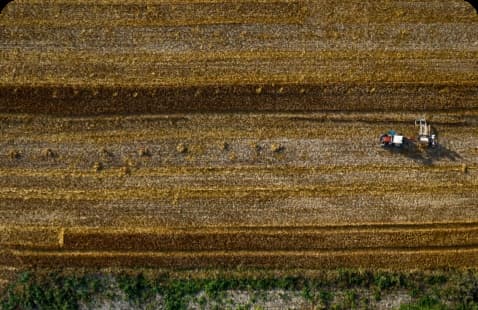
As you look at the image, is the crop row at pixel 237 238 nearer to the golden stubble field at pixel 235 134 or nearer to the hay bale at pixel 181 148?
the golden stubble field at pixel 235 134

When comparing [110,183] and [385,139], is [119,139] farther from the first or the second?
[385,139]

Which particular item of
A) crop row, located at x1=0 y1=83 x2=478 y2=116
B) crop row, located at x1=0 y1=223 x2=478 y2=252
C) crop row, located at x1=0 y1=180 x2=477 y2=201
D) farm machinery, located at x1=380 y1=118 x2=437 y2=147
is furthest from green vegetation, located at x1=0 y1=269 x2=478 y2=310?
crop row, located at x1=0 y1=83 x2=478 y2=116

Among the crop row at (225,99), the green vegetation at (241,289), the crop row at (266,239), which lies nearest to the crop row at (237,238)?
the crop row at (266,239)


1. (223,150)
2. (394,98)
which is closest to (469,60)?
(394,98)

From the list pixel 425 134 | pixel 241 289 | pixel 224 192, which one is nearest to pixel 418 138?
pixel 425 134

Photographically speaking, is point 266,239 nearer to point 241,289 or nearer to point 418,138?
point 241,289

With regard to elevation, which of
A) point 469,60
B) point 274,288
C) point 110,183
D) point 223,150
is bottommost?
point 274,288
